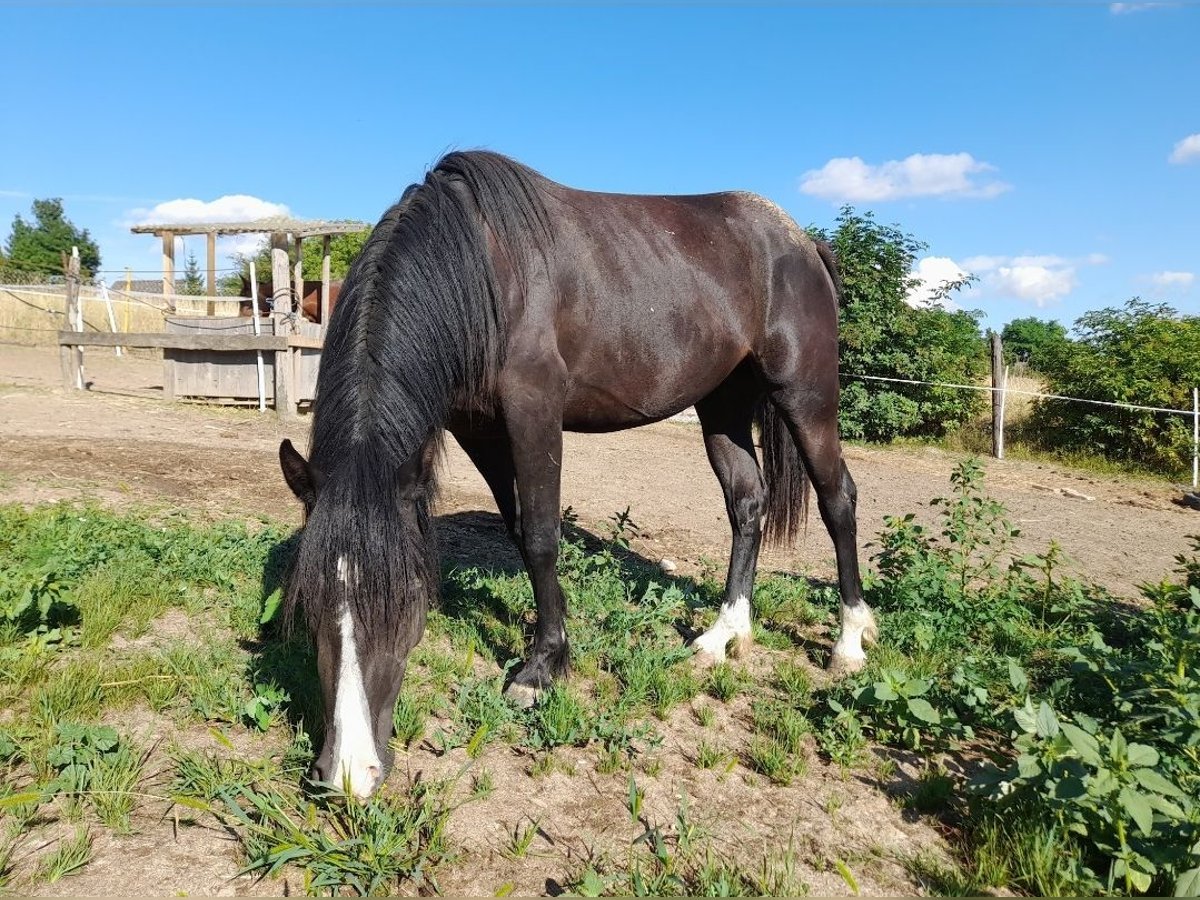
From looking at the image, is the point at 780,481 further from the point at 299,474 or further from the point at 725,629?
the point at 299,474

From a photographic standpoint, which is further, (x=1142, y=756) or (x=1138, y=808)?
(x=1142, y=756)

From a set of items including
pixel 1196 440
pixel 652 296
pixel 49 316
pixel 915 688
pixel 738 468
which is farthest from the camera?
pixel 49 316

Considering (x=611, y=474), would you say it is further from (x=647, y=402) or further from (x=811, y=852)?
(x=811, y=852)

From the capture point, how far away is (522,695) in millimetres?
3006

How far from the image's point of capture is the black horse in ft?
7.56

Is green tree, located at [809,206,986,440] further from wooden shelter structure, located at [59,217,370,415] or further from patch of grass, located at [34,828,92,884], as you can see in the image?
patch of grass, located at [34,828,92,884]

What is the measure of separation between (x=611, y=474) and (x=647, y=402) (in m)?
5.27

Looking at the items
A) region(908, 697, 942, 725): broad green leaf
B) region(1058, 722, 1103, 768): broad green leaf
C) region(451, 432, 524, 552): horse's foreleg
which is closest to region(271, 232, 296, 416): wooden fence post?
region(451, 432, 524, 552): horse's foreleg

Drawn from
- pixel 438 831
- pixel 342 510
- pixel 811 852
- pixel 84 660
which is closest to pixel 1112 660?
pixel 811 852

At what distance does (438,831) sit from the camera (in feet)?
6.98

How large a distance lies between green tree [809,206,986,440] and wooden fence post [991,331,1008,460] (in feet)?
2.60

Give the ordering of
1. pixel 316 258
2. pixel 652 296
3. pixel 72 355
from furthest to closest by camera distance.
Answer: pixel 316 258, pixel 72 355, pixel 652 296

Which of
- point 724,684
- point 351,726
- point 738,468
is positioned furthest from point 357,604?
point 738,468

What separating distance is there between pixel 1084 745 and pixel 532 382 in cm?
222
